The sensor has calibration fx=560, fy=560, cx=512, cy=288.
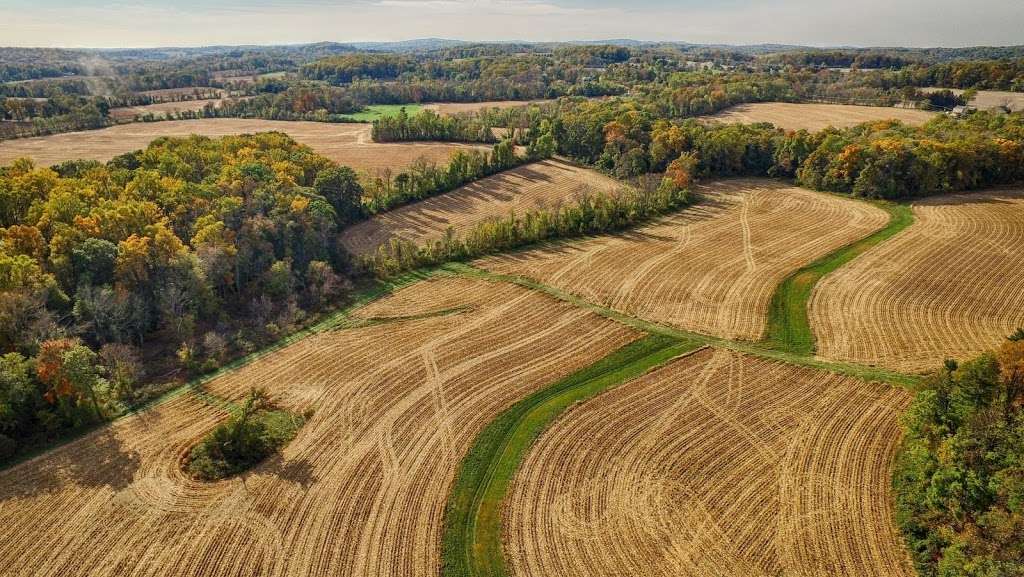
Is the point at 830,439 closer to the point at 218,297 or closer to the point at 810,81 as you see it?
the point at 218,297

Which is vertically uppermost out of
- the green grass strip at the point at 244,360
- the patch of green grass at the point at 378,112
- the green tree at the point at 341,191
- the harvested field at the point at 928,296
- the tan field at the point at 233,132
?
the patch of green grass at the point at 378,112

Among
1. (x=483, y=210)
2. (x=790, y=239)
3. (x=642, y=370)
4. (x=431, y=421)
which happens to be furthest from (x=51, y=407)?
(x=790, y=239)

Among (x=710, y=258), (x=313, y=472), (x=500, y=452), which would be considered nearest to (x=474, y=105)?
(x=710, y=258)

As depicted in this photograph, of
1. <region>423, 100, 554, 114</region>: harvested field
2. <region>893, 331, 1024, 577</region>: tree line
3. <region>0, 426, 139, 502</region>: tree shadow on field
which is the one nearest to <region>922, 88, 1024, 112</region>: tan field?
<region>423, 100, 554, 114</region>: harvested field

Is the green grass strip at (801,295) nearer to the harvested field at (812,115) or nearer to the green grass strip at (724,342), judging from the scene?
the green grass strip at (724,342)

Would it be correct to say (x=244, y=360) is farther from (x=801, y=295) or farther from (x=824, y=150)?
(x=824, y=150)

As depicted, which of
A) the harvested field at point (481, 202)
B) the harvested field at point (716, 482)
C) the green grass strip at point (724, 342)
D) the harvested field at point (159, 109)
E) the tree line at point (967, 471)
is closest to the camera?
the tree line at point (967, 471)

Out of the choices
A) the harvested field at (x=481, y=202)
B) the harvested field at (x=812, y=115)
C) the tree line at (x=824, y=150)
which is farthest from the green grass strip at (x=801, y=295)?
the harvested field at (x=812, y=115)
